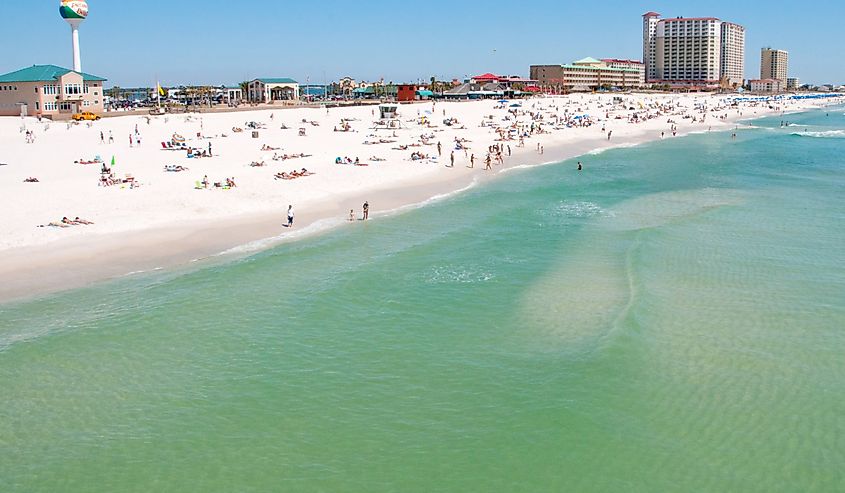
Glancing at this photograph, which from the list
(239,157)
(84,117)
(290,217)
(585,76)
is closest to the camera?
(290,217)

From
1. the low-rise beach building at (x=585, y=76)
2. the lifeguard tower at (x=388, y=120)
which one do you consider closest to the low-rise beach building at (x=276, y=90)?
the lifeguard tower at (x=388, y=120)

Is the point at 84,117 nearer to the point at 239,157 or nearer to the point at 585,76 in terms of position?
the point at 239,157

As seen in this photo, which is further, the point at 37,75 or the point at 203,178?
the point at 37,75

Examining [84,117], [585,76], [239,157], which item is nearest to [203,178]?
[239,157]

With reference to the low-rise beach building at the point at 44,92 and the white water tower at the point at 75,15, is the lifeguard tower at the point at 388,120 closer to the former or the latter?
the low-rise beach building at the point at 44,92

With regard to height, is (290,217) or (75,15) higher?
(75,15)

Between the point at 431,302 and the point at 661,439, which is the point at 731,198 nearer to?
the point at 431,302

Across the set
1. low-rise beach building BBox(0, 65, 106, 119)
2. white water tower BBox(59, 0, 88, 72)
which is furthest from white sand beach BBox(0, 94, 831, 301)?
white water tower BBox(59, 0, 88, 72)

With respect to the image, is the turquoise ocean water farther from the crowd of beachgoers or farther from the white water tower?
the white water tower
